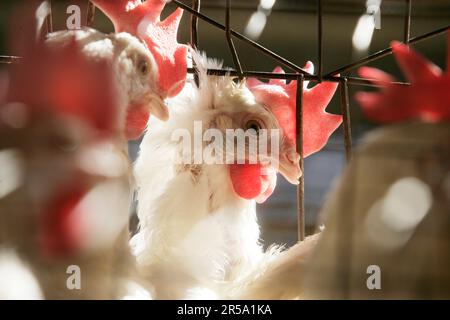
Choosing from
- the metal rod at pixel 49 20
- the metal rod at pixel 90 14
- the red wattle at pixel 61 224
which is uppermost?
the metal rod at pixel 90 14

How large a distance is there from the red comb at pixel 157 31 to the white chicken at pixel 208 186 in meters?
0.08

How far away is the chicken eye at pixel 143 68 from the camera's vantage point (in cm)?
93

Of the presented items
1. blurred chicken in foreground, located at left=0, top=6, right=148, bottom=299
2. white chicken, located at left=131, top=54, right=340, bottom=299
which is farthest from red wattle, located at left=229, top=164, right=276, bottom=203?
blurred chicken in foreground, located at left=0, top=6, right=148, bottom=299

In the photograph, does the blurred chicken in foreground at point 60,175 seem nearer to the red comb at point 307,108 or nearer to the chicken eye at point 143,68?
the chicken eye at point 143,68

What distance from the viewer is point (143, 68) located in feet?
→ 3.07

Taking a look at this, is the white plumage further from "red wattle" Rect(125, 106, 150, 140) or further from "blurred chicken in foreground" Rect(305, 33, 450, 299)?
"blurred chicken in foreground" Rect(305, 33, 450, 299)

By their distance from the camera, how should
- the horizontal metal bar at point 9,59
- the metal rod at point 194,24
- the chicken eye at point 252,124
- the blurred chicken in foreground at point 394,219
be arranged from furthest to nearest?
the chicken eye at point 252,124 < the metal rod at point 194,24 < the horizontal metal bar at point 9,59 < the blurred chicken in foreground at point 394,219

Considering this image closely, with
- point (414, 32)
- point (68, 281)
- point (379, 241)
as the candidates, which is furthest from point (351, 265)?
point (414, 32)

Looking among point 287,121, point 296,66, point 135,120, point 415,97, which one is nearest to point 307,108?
point 287,121

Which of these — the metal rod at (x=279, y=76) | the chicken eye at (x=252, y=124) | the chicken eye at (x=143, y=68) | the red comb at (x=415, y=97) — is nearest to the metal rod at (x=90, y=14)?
the chicken eye at (x=143, y=68)

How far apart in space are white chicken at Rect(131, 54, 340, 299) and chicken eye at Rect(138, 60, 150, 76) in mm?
205

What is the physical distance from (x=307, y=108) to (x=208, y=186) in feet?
0.76

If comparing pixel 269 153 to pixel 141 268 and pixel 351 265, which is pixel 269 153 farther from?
pixel 351 265

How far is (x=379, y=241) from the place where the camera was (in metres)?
0.67
